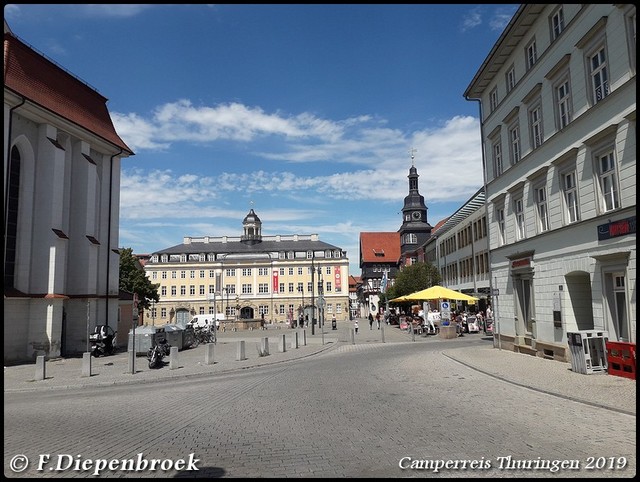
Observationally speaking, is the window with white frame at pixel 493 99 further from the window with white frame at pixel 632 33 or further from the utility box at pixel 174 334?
the utility box at pixel 174 334

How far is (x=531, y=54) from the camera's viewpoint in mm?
20281

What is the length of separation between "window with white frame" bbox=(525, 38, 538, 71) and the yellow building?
70146mm

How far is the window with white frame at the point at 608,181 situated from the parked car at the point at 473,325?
2316 centimetres

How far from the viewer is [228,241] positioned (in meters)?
101

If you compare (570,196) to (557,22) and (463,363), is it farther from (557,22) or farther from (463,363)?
(463,363)

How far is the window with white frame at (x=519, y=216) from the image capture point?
21797 millimetres

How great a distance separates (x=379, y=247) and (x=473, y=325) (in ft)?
262

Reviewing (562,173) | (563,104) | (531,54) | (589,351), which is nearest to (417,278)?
(531,54)

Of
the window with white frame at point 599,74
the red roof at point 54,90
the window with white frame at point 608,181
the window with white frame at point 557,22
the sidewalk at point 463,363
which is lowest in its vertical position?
the sidewalk at point 463,363

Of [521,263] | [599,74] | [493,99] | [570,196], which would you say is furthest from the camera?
[493,99]

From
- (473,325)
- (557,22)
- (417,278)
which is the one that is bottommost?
(473,325)

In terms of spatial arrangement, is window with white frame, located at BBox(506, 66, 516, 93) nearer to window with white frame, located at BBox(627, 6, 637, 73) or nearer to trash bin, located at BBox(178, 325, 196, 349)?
window with white frame, located at BBox(627, 6, 637, 73)

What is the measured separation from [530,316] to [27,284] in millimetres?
22760

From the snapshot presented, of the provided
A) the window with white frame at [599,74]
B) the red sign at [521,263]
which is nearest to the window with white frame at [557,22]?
the window with white frame at [599,74]
